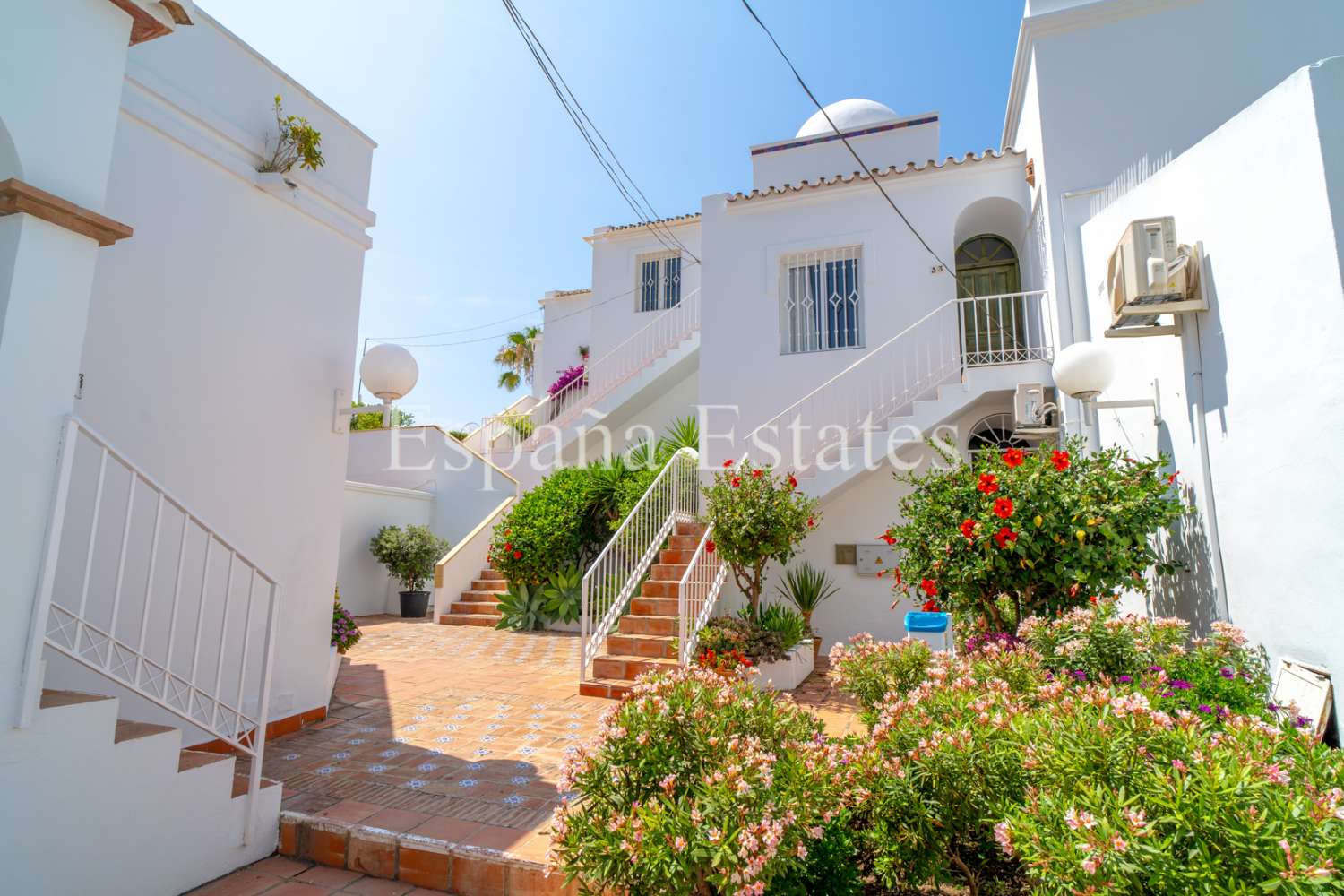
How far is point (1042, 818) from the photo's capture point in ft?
6.16

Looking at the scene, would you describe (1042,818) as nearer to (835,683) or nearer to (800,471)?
(835,683)

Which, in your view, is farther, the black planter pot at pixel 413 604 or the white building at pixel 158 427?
the black planter pot at pixel 413 604

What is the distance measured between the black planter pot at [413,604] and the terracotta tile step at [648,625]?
19.0 feet

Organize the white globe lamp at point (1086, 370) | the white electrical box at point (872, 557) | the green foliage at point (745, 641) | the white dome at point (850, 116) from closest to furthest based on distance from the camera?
1. the white globe lamp at point (1086, 370)
2. the green foliage at point (745, 641)
3. the white electrical box at point (872, 557)
4. the white dome at point (850, 116)

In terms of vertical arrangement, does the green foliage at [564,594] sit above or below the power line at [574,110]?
below

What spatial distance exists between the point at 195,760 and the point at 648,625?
14.1 feet

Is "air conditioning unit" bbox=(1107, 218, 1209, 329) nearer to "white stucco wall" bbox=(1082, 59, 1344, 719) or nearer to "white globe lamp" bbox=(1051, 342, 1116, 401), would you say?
"white stucco wall" bbox=(1082, 59, 1344, 719)

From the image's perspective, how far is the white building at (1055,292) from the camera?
3408mm

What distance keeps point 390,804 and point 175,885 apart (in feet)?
2.96

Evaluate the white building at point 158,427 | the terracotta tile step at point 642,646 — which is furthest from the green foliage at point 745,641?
the white building at point 158,427

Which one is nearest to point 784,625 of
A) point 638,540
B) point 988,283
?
point 638,540

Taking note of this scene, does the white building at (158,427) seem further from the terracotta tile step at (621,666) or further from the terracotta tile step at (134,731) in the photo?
the terracotta tile step at (621,666)

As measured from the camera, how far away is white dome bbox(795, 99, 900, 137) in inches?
472

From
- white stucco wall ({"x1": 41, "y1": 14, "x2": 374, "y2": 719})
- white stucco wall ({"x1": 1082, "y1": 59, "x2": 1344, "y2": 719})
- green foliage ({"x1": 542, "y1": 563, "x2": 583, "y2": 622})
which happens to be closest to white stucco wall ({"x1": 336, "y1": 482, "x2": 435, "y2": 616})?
green foliage ({"x1": 542, "y1": 563, "x2": 583, "y2": 622})
